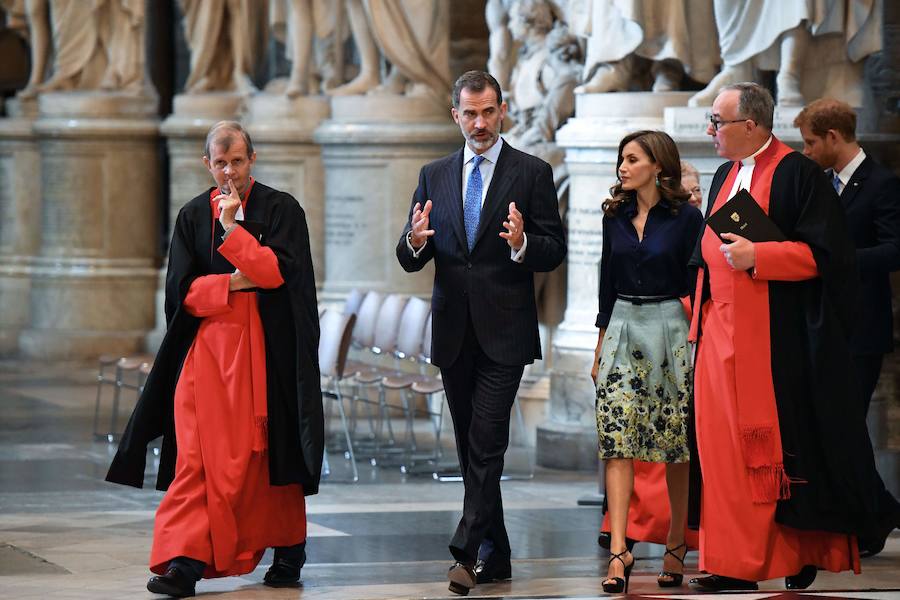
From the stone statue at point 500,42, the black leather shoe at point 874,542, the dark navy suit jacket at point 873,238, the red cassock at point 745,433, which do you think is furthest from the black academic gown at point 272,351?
the stone statue at point 500,42

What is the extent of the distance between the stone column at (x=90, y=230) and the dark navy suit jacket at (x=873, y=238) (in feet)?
32.5

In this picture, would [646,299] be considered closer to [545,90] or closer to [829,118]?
[829,118]

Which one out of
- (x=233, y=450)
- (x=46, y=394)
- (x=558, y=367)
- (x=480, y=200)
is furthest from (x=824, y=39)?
(x=46, y=394)

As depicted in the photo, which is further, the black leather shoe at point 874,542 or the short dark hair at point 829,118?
the short dark hair at point 829,118

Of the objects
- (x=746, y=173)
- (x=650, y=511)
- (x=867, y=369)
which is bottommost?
(x=650, y=511)

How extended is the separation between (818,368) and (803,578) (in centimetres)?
78

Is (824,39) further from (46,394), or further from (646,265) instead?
(46,394)

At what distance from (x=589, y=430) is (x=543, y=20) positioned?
2.70m

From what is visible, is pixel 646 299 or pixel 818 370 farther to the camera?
pixel 646 299

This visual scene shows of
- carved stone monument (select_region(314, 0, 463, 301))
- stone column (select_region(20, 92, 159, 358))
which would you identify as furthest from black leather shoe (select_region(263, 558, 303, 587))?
stone column (select_region(20, 92, 159, 358))

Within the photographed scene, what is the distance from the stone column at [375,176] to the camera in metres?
14.1

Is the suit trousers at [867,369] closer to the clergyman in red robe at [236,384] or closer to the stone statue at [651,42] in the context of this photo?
the clergyman in red robe at [236,384]

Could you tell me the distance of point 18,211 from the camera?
18.3m

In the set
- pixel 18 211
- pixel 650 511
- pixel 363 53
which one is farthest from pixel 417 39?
pixel 650 511
